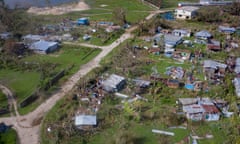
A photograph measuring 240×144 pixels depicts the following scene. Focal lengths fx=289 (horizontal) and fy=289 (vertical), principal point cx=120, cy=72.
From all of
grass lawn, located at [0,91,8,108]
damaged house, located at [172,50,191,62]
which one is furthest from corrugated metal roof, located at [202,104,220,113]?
grass lawn, located at [0,91,8,108]

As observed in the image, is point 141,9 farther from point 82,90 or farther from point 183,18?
point 82,90

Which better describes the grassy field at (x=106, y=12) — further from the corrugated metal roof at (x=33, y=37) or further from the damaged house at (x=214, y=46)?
the damaged house at (x=214, y=46)

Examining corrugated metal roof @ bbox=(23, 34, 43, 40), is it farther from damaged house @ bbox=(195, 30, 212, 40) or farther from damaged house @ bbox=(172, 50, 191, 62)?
damaged house @ bbox=(195, 30, 212, 40)

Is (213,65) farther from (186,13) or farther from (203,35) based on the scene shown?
(186,13)

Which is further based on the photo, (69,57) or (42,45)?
(42,45)

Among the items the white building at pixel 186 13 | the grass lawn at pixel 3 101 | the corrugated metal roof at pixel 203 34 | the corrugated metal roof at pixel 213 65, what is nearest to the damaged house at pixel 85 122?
the grass lawn at pixel 3 101

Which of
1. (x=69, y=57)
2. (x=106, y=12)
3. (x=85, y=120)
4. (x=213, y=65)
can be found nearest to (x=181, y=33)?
(x=213, y=65)
